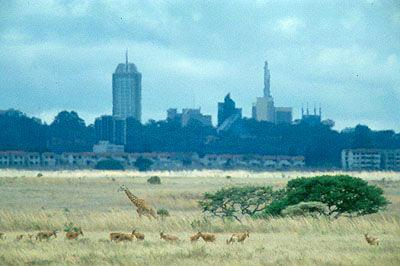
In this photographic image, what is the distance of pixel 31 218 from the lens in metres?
31.2

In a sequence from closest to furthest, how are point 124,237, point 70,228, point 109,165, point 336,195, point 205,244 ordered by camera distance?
point 205,244, point 124,237, point 70,228, point 336,195, point 109,165

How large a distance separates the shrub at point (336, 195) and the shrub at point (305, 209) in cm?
154

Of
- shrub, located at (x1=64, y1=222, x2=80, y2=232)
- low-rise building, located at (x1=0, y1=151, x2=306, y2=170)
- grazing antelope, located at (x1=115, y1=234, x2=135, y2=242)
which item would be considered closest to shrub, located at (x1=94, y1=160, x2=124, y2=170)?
low-rise building, located at (x1=0, y1=151, x2=306, y2=170)

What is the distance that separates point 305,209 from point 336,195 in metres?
2.36

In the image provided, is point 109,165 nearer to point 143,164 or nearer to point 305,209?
point 143,164

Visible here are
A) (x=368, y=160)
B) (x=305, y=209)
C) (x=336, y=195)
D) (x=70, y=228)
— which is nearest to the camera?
(x=70, y=228)

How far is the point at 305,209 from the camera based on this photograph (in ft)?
105

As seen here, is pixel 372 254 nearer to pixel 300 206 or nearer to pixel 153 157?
pixel 300 206

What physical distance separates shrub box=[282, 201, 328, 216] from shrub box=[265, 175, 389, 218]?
60.6 inches

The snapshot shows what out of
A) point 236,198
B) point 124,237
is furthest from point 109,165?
point 124,237

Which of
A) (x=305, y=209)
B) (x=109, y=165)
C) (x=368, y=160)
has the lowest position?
(x=305, y=209)

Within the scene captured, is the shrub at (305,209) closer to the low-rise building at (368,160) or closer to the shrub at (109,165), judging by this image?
the shrub at (109,165)

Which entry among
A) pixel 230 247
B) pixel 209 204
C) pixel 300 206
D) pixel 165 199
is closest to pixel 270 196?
pixel 209 204

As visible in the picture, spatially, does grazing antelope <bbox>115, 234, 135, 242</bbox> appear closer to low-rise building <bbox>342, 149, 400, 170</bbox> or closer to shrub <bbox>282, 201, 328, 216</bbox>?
shrub <bbox>282, 201, 328, 216</bbox>
